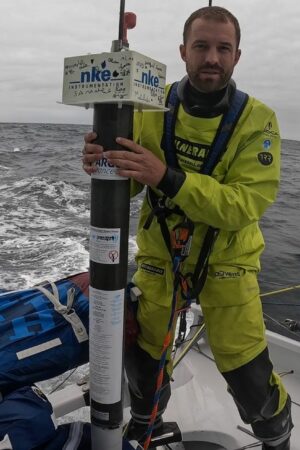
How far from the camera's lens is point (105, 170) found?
5.60 feet

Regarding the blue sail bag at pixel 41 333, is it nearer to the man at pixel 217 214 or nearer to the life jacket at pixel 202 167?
the man at pixel 217 214

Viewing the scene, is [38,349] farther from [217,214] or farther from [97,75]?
[97,75]

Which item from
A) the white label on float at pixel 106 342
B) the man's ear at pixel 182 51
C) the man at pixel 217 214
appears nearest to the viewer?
the white label on float at pixel 106 342

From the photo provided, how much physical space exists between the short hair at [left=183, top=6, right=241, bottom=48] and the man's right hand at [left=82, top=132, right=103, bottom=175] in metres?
0.74

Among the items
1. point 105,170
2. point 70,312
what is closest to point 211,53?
point 105,170

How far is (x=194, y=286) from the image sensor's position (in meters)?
2.19

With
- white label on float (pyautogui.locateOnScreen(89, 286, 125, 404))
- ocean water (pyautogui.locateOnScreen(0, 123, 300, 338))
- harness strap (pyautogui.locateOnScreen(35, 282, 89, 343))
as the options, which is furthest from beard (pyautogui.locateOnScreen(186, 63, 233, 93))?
ocean water (pyautogui.locateOnScreen(0, 123, 300, 338))

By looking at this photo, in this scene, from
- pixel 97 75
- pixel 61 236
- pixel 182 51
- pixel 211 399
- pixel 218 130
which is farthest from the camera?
pixel 61 236

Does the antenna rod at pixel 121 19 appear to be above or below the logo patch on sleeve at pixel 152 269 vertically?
above

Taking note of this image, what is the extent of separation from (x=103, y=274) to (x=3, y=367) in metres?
0.60

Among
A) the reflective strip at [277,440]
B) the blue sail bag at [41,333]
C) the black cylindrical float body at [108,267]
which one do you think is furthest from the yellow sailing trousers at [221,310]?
the black cylindrical float body at [108,267]

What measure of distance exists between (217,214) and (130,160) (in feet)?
1.44

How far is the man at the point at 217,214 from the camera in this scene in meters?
1.95

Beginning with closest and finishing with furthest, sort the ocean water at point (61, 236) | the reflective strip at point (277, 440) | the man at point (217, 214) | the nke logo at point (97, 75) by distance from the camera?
1. the nke logo at point (97, 75)
2. the man at point (217, 214)
3. the reflective strip at point (277, 440)
4. the ocean water at point (61, 236)
